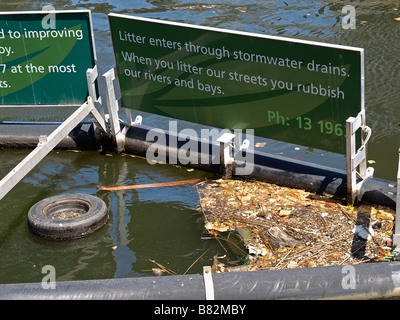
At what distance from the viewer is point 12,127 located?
10.5 meters

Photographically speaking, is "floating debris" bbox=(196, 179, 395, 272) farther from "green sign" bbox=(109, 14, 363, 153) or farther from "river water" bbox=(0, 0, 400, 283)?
"green sign" bbox=(109, 14, 363, 153)

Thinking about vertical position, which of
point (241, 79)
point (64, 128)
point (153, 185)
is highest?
point (241, 79)

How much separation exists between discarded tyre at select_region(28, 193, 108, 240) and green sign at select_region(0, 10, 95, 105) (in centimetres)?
200

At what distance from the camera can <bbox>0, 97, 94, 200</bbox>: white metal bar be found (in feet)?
25.8

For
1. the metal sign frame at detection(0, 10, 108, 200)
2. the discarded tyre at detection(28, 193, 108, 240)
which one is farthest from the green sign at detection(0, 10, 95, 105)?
the discarded tyre at detection(28, 193, 108, 240)

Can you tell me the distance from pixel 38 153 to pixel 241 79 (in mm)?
2847

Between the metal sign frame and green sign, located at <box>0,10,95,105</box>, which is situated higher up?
green sign, located at <box>0,10,95,105</box>

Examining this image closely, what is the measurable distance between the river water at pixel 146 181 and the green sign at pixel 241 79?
1107 millimetres

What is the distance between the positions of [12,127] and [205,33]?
3.87 m

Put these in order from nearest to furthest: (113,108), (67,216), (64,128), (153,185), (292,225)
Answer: (292,225) → (67,216) → (64,128) → (153,185) → (113,108)

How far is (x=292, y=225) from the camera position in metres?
7.79

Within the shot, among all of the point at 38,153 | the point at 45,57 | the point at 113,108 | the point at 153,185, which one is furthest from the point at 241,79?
the point at 45,57

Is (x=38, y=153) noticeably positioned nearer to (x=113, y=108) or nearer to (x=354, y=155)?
(x=113, y=108)

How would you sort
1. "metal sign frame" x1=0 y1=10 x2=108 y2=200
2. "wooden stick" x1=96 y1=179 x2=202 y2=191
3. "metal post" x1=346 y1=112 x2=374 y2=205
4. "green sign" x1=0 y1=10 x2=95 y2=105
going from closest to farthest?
"metal post" x1=346 y1=112 x2=374 y2=205 → "metal sign frame" x1=0 y1=10 x2=108 y2=200 → "wooden stick" x1=96 y1=179 x2=202 y2=191 → "green sign" x1=0 y1=10 x2=95 y2=105
